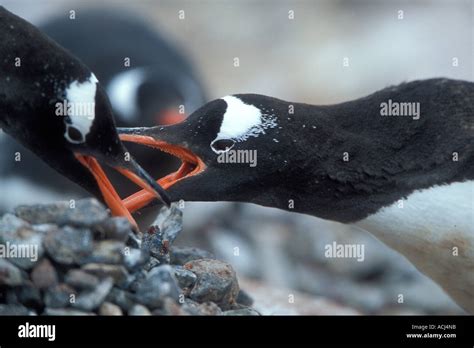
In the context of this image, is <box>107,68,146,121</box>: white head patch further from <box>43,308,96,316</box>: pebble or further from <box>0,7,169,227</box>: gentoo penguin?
<box>43,308,96,316</box>: pebble

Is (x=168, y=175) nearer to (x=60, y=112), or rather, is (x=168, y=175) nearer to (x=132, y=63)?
(x=60, y=112)

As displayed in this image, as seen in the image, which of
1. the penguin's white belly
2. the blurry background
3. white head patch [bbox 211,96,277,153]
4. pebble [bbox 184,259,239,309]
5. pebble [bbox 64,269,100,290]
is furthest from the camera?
the blurry background

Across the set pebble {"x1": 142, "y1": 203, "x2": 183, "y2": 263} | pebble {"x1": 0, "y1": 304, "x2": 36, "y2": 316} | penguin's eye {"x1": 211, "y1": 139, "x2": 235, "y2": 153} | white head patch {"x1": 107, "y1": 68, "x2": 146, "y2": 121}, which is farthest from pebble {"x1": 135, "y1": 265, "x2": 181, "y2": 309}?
white head patch {"x1": 107, "y1": 68, "x2": 146, "y2": 121}

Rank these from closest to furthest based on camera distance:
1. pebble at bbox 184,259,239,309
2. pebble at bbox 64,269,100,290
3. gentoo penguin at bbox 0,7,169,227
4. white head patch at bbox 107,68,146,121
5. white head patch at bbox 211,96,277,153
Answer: pebble at bbox 64,269,100,290, gentoo penguin at bbox 0,7,169,227, pebble at bbox 184,259,239,309, white head patch at bbox 211,96,277,153, white head patch at bbox 107,68,146,121

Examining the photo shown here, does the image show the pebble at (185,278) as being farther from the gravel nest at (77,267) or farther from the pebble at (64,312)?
the pebble at (64,312)

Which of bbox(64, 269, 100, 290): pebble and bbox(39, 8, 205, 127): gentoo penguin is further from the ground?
bbox(39, 8, 205, 127): gentoo penguin

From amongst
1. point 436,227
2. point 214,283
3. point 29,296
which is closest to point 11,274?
point 29,296
